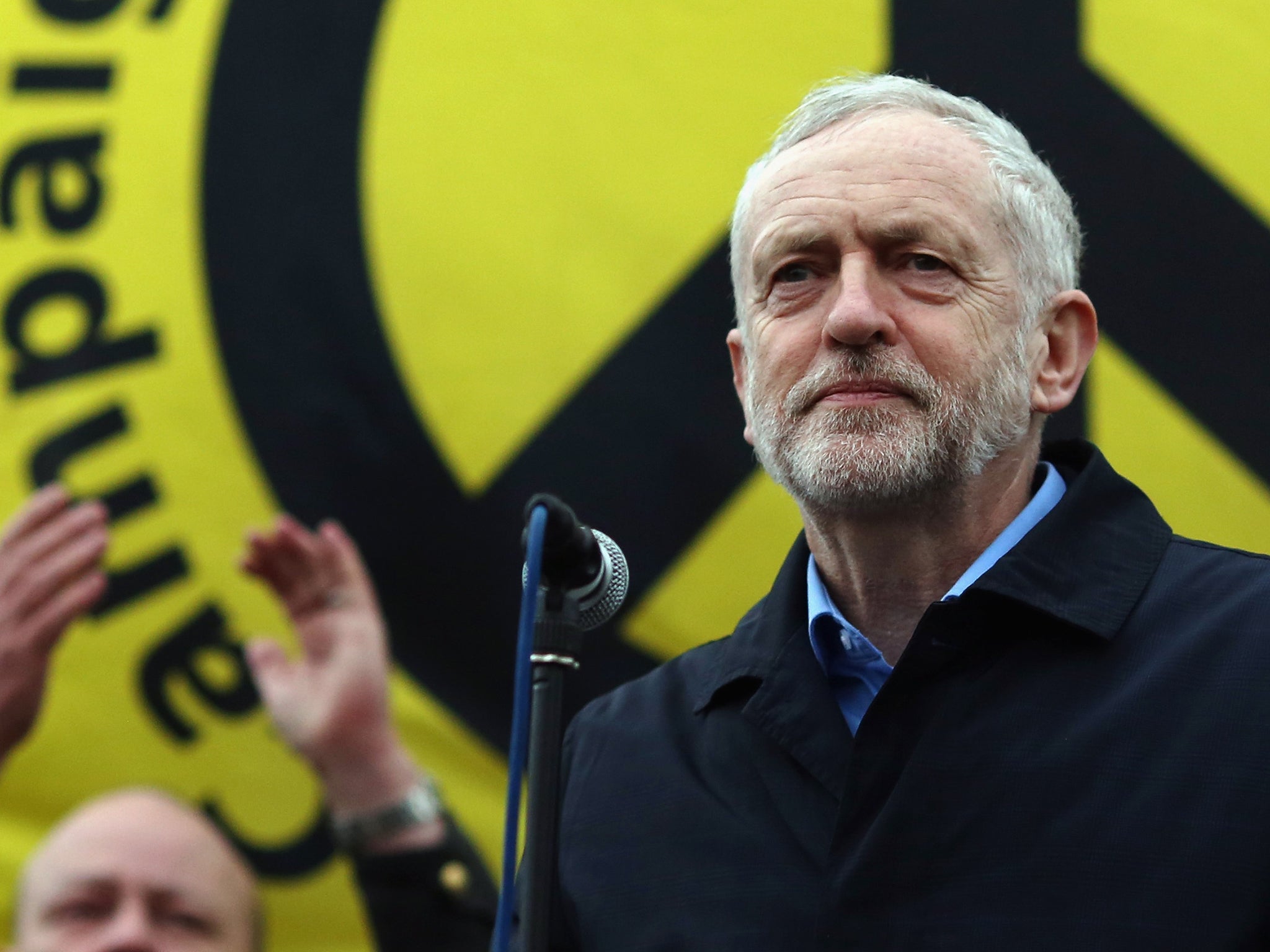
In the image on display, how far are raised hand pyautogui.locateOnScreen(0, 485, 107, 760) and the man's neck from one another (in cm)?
135

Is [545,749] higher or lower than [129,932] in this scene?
higher

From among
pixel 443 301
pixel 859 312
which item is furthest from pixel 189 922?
pixel 859 312

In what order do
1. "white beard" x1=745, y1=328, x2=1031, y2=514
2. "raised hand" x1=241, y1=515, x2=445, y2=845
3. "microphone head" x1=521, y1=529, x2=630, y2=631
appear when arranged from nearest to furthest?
"microphone head" x1=521, y1=529, x2=630, y2=631
"white beard" x1=745, y1=328, x2=1031, y2=514
"raised hand" x1=241, y1=515, x2=445, y2=845

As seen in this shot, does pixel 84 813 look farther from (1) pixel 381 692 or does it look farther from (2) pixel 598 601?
(2) pixel 598 601

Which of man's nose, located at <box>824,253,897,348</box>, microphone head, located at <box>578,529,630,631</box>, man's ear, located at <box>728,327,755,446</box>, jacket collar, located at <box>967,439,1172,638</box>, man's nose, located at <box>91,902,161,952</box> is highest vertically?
man's nose, located at <box>824,253,897,348</box>

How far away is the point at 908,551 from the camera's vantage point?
1692 millimetres

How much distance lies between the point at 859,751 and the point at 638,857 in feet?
0.88

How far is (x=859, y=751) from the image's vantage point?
145 centimetres

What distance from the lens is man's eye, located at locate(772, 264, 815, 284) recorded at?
1.77 m

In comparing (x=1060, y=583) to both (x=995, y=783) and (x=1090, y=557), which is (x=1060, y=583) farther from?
(x=995, y=783)

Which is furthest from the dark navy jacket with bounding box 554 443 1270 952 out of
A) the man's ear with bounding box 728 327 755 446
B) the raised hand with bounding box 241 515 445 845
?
the raised hand with bounding box 241 515 445 845

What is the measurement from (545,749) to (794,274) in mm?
766

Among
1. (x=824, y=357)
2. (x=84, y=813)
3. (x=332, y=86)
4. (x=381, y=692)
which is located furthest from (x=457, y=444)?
(x=824, y=357)

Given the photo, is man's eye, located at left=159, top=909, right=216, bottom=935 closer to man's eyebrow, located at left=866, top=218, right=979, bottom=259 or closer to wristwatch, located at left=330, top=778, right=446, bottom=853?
wristwatch, located at left=330, top=778, right=446, bottom=853
